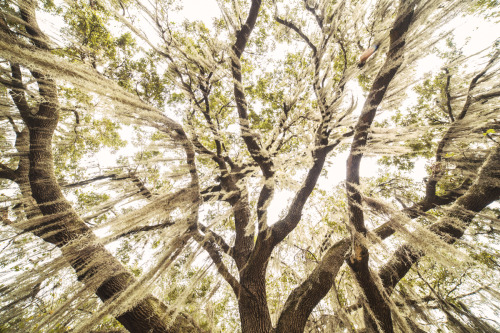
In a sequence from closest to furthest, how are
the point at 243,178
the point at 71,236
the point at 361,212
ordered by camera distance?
1. the point at 71,236
2. the point at 361,212
3. the point at 243,178

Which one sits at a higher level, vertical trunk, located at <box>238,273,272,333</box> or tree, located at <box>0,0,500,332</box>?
tree, located at <box>0,0,500,332</box>

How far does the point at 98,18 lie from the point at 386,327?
237 inches

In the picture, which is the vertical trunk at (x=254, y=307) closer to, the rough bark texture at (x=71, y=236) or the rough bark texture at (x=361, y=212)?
the rough bark texture at (x=71, y=236)

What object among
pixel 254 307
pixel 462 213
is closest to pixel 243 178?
pixel 254 307

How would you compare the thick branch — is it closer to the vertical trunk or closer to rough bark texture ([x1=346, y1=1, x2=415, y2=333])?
rough bark texture ([x1=346, y1=1, x2=415, y2=333])

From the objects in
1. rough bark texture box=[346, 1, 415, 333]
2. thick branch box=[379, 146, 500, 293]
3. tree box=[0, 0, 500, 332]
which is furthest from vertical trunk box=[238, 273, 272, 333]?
thick branch box=[379, 146, 500, 293]

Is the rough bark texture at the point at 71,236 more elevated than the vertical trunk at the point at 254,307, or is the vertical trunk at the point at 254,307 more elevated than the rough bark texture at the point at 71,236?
the rough bark texture at the point at 71,236

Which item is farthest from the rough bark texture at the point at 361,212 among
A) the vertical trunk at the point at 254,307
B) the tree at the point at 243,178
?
the vertical trunk at the point at 254,307

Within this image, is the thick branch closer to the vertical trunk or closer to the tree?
the tree

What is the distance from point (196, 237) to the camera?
6.68 feet

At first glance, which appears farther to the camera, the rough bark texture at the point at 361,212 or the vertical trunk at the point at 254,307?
the vertical trunk at the point at 254,307

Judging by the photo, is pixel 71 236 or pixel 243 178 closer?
pixel 71 236

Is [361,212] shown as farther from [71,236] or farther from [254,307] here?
[71,236]

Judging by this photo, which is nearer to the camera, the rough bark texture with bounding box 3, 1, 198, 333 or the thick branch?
the rough bark texture with bounding box 3, 1, 198, 333
